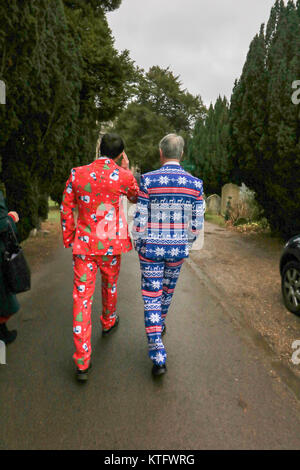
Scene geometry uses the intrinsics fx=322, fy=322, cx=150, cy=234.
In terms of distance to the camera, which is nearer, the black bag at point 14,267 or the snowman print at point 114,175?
the snowman print at point 114,175

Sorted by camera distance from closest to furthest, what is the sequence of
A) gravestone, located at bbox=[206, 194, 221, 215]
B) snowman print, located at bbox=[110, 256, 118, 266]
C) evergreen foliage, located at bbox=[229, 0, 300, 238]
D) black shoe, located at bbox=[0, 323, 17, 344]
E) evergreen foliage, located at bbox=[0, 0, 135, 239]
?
1. snowman print, located at bbox=[110, 256, 118, 266]
2. black shoe, located at bbox=[0, 323, 17, 344]
3. evergreen foliage, located at bbox=[0, 0, 135, 239]
4. evergreen foliage, located at bbox=[229, 0, 300, 238]
5. gravestone, located at bbox=[206, 194, 221, 215]

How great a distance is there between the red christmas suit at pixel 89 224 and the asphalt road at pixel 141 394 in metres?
0.40

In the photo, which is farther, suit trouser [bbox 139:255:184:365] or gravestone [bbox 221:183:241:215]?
gravestone [bbox 221:183:241:215]

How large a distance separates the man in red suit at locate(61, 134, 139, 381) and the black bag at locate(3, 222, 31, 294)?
466 mm

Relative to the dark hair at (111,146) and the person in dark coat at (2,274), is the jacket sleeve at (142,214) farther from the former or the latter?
the person in dark coat at (2,274)

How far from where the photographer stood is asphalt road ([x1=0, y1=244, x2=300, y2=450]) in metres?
2.12

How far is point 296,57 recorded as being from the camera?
7035mm

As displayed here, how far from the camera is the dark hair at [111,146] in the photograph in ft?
9.12

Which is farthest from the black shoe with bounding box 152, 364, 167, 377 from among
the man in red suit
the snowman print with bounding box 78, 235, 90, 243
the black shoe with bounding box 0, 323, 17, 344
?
the black shoe with bounding box 0, 323, 17, 344

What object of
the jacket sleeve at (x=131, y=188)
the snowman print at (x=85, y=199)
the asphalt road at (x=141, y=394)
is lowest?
the asphalt road at (x=141, y=394)

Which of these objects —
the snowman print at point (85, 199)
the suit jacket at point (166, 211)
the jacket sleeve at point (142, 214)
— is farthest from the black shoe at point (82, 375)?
the snowman print at point (85, 199)

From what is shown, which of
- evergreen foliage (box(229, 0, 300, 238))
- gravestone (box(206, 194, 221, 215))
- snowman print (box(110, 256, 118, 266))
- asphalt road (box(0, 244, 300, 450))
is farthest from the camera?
gravestone (box(206, 194, 221, 215))

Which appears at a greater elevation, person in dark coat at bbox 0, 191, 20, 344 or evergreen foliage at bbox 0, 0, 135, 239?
evergreen foliage at bbox 0, 0, 135, 239

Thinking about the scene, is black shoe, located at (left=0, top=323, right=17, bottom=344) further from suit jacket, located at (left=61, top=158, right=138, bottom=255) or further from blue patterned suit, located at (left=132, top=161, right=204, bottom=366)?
blue patterned suit, located at (left=132, top=161, right=204, bottom=366)
